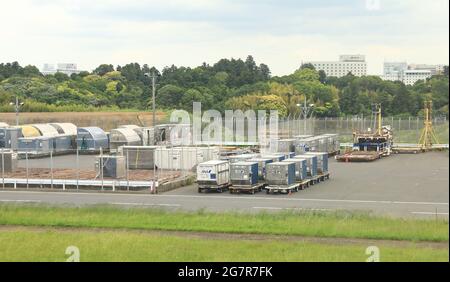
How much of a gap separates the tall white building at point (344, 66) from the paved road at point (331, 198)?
3410 inches

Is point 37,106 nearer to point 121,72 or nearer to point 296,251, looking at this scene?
point 121,72

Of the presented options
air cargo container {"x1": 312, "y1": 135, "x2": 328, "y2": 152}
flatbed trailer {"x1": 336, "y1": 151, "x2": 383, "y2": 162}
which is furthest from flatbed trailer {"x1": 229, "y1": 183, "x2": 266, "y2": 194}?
flatbed trailer {"x1": 336, "y1": 151, "x2": 383, "y2": 162}

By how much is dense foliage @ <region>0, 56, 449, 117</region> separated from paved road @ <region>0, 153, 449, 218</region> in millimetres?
29258

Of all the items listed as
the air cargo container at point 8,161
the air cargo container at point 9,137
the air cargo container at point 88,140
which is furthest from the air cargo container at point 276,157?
the air cargo container at point 9,137

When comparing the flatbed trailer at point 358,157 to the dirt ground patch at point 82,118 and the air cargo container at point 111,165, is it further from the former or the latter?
the dirt ground patch at point 82,118

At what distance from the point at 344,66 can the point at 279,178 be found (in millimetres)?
105206

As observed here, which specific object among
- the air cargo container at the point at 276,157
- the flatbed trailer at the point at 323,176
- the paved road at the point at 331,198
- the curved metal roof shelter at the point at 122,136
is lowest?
the paved road at the point at 331,198

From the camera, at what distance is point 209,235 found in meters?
17.5

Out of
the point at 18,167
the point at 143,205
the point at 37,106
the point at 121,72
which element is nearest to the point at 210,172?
the point at 143,205

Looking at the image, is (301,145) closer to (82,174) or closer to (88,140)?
(82,174)

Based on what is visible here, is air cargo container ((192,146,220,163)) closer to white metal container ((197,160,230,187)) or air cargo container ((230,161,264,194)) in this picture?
white metal container ((197,160,230,187))

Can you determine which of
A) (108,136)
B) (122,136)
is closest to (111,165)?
(122,136)

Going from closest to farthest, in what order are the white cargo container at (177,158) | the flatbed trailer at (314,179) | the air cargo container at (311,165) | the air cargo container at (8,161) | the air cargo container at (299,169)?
the air cargo container at (299,169) → the flatbed trailer at (314,179) → the air cargo container at (311,165) → the air cargo container at (8,161) → the white cargo container at (177,158)

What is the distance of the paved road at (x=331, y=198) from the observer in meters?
23.3
